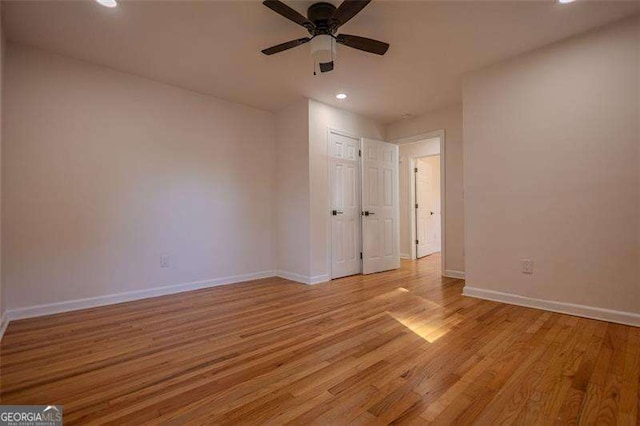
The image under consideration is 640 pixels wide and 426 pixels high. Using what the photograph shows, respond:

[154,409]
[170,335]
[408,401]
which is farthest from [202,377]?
[408,401]

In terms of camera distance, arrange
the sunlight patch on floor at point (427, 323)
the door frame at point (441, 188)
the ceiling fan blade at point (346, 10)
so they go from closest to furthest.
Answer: the ceiling fan blade at point (346, 10)
the sunlight patch on floor at point (427, 323)
the door frame at point (441, 188)

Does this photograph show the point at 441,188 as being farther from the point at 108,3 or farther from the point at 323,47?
the point at 108,3

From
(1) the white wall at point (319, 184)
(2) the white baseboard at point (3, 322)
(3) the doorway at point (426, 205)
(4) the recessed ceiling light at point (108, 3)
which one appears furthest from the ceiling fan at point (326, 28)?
(3) the doorway at point (426, 205)

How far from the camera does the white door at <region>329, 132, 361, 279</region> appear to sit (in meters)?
4.30

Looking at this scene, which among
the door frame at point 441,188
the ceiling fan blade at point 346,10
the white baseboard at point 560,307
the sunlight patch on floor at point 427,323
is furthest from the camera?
the door frame at point 441,188

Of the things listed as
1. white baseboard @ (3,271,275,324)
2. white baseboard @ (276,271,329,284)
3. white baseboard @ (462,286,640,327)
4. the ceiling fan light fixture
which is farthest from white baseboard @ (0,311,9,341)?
white baseboard @ (462,286,640,327)

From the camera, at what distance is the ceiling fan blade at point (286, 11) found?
1949 mm

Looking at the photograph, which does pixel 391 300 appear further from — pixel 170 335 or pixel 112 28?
pixel 112 28

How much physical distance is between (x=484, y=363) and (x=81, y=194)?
12.3 ft

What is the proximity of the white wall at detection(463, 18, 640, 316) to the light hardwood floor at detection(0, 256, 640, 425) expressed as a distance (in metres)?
0.40

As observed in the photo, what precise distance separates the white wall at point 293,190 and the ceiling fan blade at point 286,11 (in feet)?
6.01

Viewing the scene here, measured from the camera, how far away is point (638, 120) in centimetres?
237

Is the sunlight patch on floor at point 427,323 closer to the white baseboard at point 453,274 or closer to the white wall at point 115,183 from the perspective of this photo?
the white baseboard at point 453,274

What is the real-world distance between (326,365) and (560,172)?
2681 millimetres
